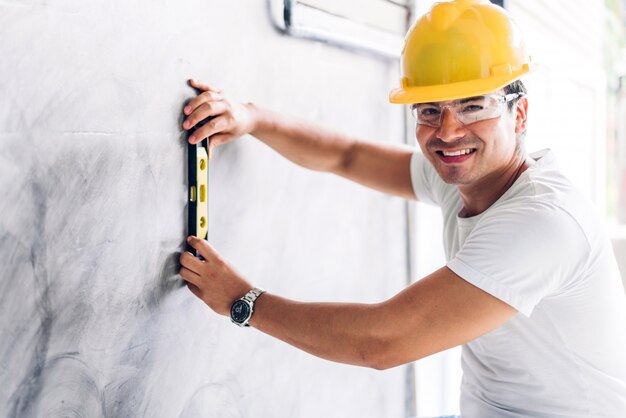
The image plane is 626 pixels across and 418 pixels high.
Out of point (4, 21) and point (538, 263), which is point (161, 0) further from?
point (538, 263)

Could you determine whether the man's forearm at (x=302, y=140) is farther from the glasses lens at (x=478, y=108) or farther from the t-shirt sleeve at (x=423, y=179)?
the glasses lens at (x=478, y=108)

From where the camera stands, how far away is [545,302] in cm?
184

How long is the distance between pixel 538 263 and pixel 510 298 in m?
0.11

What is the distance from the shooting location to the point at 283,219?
2.16 metres

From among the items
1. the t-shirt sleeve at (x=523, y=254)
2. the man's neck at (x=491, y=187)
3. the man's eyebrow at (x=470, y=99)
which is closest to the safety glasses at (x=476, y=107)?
the man's eyebrow at (x=470, y=99)

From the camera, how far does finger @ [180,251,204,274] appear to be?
1.74m

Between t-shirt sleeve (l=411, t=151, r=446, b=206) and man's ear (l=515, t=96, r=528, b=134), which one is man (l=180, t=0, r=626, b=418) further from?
t-shirt sleeve (l=411, t=151, r=446, b=206)

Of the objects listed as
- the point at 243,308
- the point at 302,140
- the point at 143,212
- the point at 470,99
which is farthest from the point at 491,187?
the point at 143,212

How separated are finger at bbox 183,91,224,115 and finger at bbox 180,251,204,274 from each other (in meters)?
0.35

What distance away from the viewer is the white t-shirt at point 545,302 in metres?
1.65

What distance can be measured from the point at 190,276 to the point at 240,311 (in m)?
0.15

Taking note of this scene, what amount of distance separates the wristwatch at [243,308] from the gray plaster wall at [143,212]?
0.15 m

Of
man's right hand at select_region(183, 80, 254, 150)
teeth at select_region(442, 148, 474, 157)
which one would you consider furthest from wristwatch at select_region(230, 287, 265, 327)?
teeth at select_region(442, 148, 474, 157)

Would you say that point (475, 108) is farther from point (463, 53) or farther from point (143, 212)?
point (143, 212)
